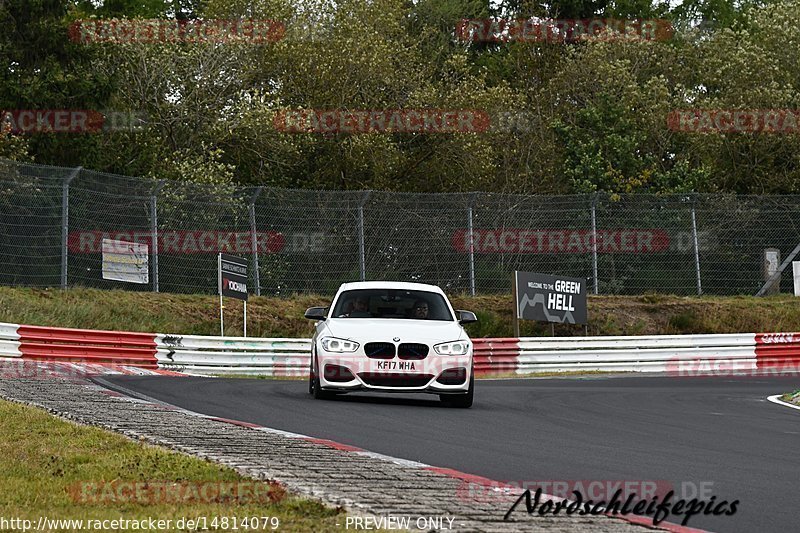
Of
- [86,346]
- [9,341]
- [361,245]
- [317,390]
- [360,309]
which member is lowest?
[317,390]

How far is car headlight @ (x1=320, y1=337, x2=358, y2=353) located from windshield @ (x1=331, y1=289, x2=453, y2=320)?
0.87m

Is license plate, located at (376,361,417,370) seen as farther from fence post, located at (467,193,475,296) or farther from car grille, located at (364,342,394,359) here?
fence post, located at (467,193,475,296)

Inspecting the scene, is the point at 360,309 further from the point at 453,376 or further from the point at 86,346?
the point at 86,346

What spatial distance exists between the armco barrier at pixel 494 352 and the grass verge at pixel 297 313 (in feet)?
6.90

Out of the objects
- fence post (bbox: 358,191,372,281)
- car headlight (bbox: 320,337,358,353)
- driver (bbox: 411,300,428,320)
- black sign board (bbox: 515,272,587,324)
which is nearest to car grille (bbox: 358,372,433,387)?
car headlight (bbox: 320,337,358,353)

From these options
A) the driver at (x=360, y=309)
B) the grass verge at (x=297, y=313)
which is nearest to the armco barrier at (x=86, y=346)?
the grass verge at (x=297, y=313)

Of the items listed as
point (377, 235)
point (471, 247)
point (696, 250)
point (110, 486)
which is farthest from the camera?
point (696, 250)

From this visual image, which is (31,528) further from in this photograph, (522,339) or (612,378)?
(522,339)

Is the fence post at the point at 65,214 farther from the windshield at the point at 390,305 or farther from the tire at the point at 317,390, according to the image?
the tire at the point at 317,390

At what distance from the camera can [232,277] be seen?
26703mm

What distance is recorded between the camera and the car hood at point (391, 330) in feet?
50.0

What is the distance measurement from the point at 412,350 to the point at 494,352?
12.7m

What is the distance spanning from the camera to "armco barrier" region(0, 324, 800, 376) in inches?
915

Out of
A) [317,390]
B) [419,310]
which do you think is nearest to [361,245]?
[419,310]
